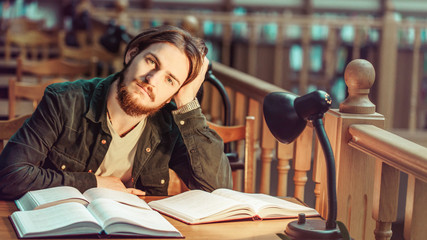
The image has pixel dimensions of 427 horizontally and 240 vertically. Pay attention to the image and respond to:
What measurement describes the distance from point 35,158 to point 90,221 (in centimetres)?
49

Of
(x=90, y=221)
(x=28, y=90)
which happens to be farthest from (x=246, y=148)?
(x=28, y=90)

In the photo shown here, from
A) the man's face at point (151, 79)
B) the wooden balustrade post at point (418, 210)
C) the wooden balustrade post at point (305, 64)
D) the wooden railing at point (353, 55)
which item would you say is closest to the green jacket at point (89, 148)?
the man's face at point (151, 79)

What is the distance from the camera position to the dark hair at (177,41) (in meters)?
1.72

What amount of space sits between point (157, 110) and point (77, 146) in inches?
9.8

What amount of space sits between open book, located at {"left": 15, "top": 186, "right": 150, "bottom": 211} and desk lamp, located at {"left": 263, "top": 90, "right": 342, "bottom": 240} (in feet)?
1.23

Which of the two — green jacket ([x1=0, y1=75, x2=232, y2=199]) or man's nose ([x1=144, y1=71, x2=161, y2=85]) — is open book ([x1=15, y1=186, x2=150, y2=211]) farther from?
man's nose ([x1=144, y1=71, x2=161, y2=85])

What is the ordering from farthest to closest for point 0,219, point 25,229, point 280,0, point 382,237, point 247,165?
1. point 280,0
2. point 247,165
3. point 382,237
4. point 0,219
5. point 25,229

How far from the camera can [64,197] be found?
1384 mm

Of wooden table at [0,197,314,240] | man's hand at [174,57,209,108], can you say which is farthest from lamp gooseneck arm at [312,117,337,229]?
man's hand at [174,57,209,108]

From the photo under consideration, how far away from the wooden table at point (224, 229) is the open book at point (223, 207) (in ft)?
0.05

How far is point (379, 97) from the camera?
19.8 feet

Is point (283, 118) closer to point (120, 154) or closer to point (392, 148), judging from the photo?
point (392, 148)

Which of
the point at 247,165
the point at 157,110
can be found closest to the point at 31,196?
the point at 157,110

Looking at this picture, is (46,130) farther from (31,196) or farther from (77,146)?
(31,196)
